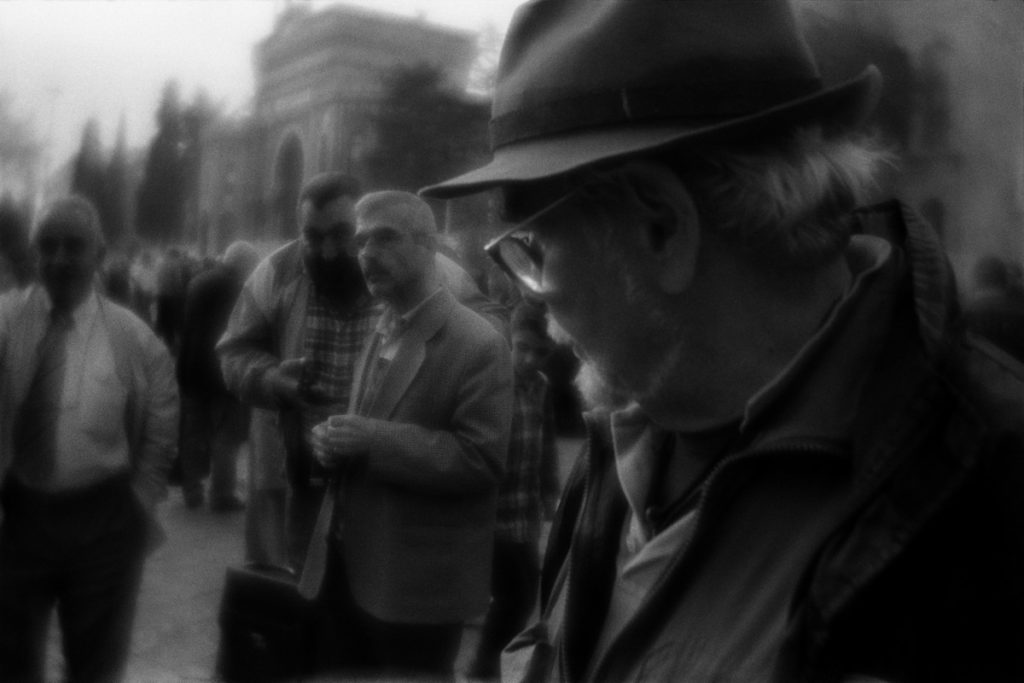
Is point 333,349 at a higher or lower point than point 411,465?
higher

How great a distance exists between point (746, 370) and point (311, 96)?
1997 millimetres

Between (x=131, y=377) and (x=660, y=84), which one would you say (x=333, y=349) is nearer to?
(x=131, y=377)

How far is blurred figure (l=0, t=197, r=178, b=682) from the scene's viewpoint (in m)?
2.85

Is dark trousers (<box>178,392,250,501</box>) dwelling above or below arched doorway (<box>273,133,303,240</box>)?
below

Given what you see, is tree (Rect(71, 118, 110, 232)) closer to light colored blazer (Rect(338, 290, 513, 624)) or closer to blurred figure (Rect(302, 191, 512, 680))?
blurred figure (Rect(302, 191, 512, 680))

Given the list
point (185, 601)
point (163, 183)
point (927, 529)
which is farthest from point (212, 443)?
point (927, 529)

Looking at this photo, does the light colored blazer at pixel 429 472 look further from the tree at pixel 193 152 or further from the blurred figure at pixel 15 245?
the blurred figure at pixel 15 245

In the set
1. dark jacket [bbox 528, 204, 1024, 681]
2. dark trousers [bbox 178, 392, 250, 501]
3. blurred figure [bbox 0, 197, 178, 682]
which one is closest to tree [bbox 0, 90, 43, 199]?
blurred figure [bbox 0, 197, 178, 682]

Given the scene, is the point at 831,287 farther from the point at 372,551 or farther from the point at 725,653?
the point at 372,551

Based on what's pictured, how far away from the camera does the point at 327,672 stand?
9.30 feet

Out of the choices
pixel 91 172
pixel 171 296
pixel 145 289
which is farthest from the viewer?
pixel 145 289

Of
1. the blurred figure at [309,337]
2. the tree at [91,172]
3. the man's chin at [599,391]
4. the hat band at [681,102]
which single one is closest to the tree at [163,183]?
the tree at [91,172]

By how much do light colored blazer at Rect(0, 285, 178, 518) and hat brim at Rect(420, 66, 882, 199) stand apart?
213 cm

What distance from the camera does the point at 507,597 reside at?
A: 3.80m
